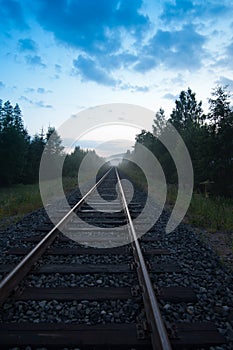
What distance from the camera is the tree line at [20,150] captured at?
26406 mm

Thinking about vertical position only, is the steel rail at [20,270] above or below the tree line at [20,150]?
below

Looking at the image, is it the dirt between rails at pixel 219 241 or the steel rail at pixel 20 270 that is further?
the dirt between rails at pixel 219 241

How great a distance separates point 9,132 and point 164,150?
51.5ft

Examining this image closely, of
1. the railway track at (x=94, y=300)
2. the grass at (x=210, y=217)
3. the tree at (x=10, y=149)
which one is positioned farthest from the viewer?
the tree at (x=10, y=149)

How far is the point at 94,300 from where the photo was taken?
2898mm

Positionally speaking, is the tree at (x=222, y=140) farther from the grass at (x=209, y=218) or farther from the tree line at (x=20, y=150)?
the tree line at (x=20, y=150)

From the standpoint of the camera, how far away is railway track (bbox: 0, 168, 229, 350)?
223 cm

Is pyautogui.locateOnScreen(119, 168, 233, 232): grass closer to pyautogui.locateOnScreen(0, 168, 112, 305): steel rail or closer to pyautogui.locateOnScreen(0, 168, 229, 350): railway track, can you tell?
pyautogui.locateOnScreen(0, 168, 229, 350): railway track

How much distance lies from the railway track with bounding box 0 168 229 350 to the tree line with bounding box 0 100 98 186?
2354 cm

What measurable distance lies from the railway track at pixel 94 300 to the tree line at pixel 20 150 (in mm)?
23537

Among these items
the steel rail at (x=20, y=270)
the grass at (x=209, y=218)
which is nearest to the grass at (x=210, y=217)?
the grass at (x=209, y=218)

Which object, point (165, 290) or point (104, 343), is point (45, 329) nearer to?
point (104, 343)

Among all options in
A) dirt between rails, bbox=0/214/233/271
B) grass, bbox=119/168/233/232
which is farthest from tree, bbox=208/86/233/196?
dirt between rails, bbox=0/214/233/271

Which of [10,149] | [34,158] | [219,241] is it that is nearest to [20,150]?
[10,149]
